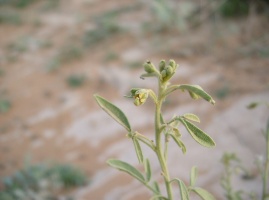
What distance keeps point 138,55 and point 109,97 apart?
102 cm

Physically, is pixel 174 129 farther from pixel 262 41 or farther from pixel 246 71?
pixel 262 41

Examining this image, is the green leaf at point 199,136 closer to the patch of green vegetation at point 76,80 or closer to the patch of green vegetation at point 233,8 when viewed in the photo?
the patch of green vegetation at point 76,80

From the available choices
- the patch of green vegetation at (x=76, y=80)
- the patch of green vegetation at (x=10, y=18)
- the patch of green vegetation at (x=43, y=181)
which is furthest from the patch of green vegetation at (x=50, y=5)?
the patch of green vegetation at (x=43, y=181)

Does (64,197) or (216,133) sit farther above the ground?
(216,133)

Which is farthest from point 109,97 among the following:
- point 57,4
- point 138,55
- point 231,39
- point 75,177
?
point 57,4

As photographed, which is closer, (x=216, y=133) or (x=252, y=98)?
(x=216, y=133)

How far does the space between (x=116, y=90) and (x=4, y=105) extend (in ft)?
5.22

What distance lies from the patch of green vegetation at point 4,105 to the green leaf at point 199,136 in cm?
390

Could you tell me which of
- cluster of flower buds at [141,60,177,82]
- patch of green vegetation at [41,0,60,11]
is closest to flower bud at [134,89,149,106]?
cluster of flower buds at [141,60,177,82]

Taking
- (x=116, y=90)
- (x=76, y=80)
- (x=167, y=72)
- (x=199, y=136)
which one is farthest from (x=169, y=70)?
(x=76, y=80)

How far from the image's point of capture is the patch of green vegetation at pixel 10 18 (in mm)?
7388

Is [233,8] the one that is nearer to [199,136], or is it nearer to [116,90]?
[116,90]

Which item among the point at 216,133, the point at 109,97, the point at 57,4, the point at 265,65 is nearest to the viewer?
the point at 216,133

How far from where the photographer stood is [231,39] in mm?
4781
